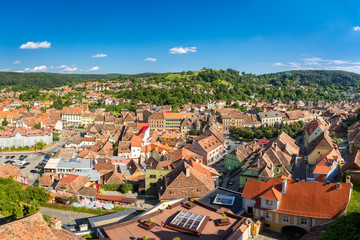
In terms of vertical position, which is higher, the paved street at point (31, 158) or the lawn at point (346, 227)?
the lawn at point (346, 227)

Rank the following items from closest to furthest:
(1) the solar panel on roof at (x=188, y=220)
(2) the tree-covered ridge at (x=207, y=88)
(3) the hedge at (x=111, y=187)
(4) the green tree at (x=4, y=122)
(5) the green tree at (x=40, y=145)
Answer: (1) the solar panel on roof at (x=188, y=220)
(3) the hedge at (x=111, y=187)
(5) the green tree at (x=40, y=145)
(4) the green tree at (x=4, y=122)
(2) the tree-covered ridge at (x=207, y=88)

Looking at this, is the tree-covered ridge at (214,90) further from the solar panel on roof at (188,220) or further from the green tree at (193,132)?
the solar panel on roof at (188,220)

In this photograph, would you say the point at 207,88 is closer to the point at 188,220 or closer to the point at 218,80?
the point at 218,80

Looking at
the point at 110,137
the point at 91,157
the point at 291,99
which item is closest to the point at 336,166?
the point at 91,157

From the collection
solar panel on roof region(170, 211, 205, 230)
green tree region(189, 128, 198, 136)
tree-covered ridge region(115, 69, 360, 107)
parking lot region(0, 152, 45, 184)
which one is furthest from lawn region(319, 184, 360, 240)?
tree-covered ridge region(115, 69, 360, 107)

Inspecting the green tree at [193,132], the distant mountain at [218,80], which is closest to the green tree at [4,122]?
the green tree at [193,132]

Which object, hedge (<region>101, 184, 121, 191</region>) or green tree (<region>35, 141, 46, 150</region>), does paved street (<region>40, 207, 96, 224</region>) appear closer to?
hedge (<region>101, 184, 121, 191</region>)

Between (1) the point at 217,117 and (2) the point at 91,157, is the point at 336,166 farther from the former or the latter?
(1) the point at 217,117

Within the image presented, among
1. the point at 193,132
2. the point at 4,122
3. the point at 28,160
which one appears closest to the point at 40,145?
the point at 28,160
